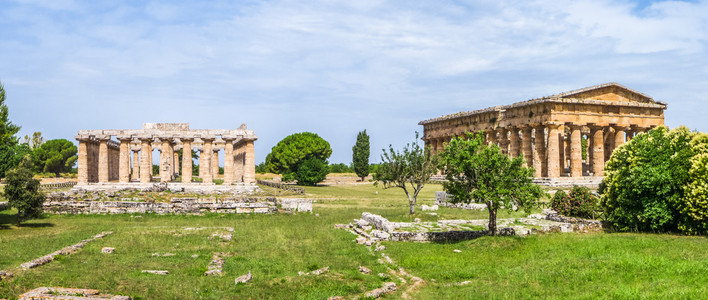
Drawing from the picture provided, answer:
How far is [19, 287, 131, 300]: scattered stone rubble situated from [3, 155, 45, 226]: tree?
1557 cm

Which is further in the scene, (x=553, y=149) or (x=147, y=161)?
(x=553, y=149)

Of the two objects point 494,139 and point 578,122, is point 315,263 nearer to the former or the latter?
point 578,122

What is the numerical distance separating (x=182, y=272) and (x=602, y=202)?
61.5ft

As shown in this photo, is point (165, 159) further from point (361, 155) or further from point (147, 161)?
point (361, 155)

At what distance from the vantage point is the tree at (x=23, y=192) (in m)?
25.5

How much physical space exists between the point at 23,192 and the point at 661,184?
91.9 feet

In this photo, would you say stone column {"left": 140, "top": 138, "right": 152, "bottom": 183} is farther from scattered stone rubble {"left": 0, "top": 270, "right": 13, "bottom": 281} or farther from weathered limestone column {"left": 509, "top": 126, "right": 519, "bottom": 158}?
scattered stone rubble {"left": 0, "top": 270, "right": 13, "bottom": 281}

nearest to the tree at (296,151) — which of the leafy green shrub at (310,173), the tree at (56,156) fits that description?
the leafy green shrub at (310,173)

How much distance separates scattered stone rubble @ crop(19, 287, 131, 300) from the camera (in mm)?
11706

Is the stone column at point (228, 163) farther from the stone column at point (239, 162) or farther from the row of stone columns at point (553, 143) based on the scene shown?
the row of stone columns at point (553, 143)

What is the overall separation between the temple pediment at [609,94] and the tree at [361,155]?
110 ft

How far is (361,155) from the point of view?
3236 inches

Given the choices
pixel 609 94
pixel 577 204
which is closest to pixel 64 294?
pixel 577 204

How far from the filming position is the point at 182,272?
15.5 meters
